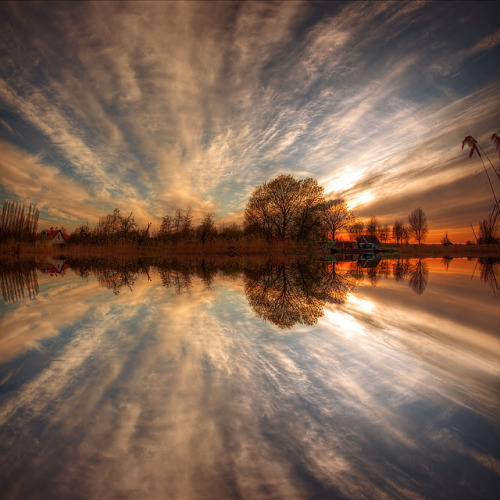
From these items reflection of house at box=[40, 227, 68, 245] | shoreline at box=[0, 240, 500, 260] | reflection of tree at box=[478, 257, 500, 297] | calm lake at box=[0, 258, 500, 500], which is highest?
→ reflection of house at box=[40, 227, 68, 245]

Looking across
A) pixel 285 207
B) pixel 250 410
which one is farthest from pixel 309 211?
pixel 250 410

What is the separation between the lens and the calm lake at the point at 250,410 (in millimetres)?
850

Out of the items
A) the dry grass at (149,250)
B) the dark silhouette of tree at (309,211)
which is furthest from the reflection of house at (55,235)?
the dark silhouette of tree at (309,211)

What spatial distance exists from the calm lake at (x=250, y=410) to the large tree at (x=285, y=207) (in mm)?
33098

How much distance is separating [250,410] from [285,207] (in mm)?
35369

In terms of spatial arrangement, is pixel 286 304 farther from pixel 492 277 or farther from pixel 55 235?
pixel 55 235

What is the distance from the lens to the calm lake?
85 centimetres

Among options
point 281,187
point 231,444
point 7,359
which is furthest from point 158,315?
point 281,187

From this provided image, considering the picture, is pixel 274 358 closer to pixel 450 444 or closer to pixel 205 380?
pixel 205 380

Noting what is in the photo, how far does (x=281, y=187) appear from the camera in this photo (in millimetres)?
35312

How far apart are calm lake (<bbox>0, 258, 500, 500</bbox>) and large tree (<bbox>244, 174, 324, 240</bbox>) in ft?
109

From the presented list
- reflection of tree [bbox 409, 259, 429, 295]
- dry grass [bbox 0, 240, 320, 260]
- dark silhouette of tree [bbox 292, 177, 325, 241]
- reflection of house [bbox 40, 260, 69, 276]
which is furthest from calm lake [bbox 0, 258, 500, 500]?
dark silhouette of tree [bbox 292, 177, 325, 241]

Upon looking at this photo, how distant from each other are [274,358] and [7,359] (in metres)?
1.79

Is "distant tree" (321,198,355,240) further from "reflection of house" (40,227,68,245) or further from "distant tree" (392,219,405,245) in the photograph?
"reflection of house" (40,227,68,245)
